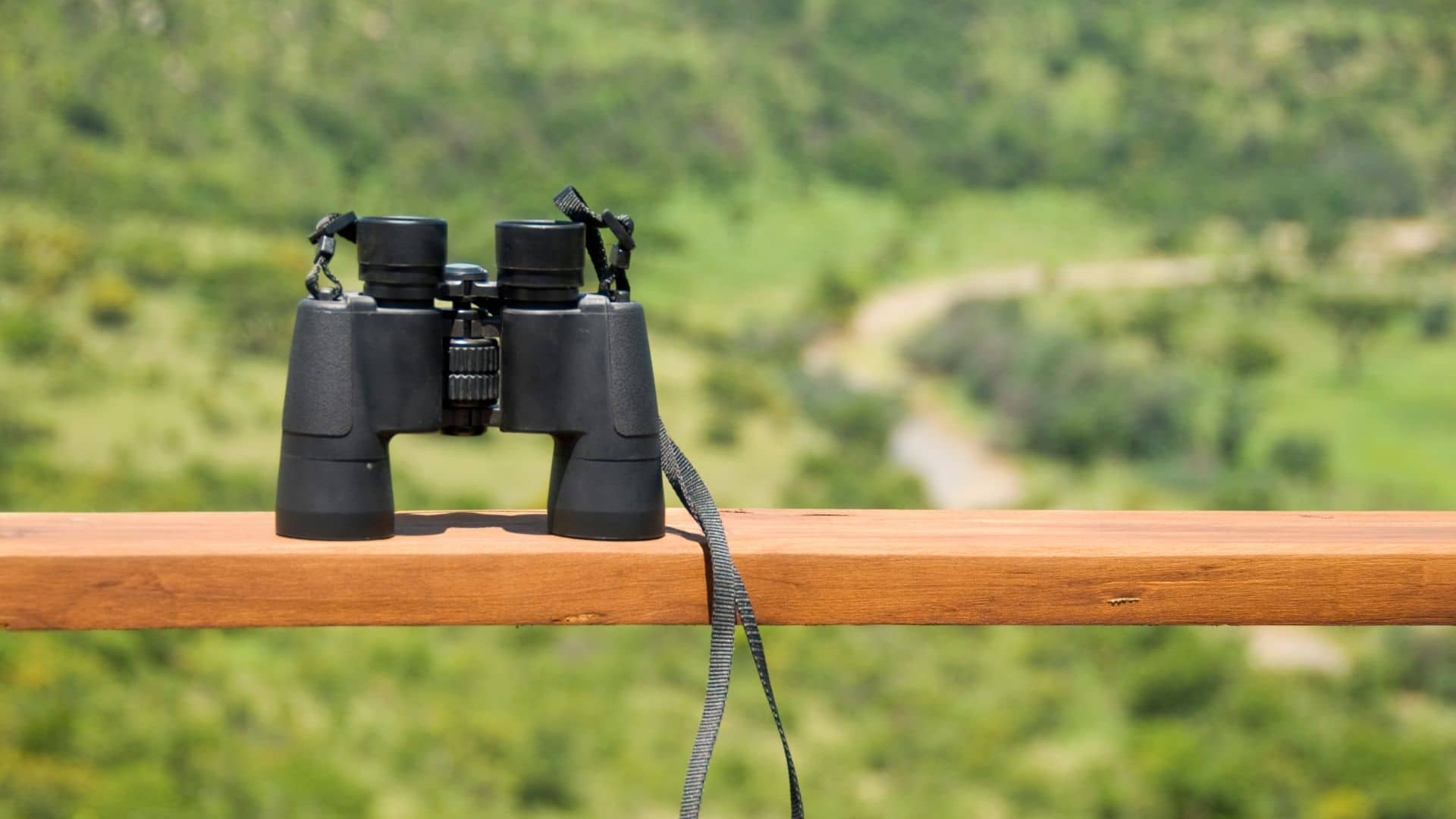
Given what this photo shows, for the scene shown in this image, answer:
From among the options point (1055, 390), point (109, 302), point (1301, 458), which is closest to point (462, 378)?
point (109, 302)

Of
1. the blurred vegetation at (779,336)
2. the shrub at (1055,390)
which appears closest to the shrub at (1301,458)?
the blurred vegetation at (779,336)

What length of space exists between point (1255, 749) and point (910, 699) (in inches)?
136

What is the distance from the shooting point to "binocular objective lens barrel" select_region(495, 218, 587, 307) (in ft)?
6.15

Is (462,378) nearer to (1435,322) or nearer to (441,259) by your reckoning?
(441,259)

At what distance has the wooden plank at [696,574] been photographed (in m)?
1.69

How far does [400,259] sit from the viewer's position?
187 centimetres

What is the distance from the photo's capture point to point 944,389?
25609 mm

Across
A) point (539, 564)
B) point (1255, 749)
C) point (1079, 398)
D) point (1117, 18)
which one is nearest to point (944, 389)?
point (1079, 398)

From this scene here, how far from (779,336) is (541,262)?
23.8 m

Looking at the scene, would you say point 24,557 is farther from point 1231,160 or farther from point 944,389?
point 1231,160

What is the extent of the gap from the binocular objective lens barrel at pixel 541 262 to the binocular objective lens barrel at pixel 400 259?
0.08 metres

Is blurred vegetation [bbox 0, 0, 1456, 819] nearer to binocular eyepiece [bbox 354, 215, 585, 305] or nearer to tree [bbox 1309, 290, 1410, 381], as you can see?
tree [bbox 1309, 290, 1410, 381]

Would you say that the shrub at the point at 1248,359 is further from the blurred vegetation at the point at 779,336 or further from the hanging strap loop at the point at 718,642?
the hanging strap loop at the point at 718,642

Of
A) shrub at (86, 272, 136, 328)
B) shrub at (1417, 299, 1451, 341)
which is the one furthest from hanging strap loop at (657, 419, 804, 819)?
shrub at (1417, 299, 1451, 341)
